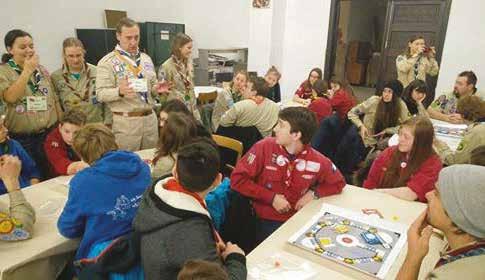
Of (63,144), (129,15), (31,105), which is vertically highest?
(129,15)

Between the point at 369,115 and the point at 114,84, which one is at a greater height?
the point at 114,84

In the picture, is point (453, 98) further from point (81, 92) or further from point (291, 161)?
point (81, 92)

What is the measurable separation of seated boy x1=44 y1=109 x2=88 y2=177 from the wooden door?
542cm

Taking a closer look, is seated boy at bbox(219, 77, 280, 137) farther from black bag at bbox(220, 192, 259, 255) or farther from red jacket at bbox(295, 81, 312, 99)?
red jacket at bbox(295, 81, 312, 99)

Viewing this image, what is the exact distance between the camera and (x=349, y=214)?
1.69 metres

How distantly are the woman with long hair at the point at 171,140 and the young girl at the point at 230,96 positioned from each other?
2.03 metres

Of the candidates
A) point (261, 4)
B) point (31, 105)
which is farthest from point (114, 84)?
point (261, 4)

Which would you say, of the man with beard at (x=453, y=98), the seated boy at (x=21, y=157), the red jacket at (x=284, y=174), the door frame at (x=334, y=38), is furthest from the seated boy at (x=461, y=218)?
the door frame at (x=334, y=38)

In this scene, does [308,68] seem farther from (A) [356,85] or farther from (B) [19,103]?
(B) [19,103]

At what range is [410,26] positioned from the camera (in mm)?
5906

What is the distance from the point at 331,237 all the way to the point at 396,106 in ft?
8.84

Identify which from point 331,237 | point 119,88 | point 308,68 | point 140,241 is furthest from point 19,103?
point 308,68

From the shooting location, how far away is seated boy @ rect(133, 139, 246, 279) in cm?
112

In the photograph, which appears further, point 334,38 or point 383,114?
point 334,38
